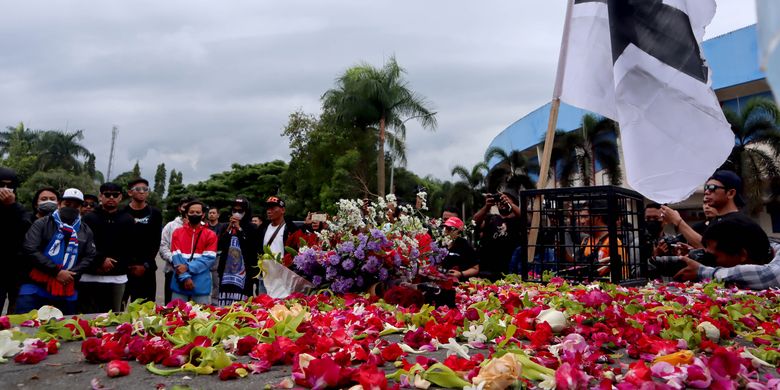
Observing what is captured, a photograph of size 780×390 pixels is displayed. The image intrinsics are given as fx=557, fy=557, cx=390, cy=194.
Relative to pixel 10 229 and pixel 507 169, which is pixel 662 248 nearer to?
pixel 10 229

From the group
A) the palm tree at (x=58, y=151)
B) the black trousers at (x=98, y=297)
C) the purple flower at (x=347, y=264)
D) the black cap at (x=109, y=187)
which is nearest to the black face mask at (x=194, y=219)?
the black cap at (x=109, y=187)

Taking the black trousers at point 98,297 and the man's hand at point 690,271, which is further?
the black trousers at point 98,297

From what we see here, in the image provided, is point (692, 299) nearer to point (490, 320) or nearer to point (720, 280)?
point (720, 280)

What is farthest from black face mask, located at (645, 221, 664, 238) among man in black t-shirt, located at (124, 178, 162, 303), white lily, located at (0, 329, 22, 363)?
white lily, located at (0, 329, 22, 363)

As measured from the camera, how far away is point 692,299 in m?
3.13

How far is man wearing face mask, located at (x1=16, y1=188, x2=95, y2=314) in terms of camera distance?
4.41 m

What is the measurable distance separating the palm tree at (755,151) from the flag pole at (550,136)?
820 inches

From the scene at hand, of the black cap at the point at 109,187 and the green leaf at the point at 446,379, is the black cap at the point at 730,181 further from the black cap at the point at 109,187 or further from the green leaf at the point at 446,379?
the black cap at the point at 109,187

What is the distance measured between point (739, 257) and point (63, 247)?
5.05 m

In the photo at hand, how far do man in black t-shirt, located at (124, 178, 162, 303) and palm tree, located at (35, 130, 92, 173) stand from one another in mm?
44465

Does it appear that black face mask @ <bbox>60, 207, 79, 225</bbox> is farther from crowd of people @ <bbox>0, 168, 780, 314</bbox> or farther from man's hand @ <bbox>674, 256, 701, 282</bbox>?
man's hand @ <bbox>674, 256, 701, 282</bbox>

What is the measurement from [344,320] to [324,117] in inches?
1162

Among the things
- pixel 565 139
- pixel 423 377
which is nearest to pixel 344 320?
pixel 423 377

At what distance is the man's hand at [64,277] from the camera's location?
4445 mm
